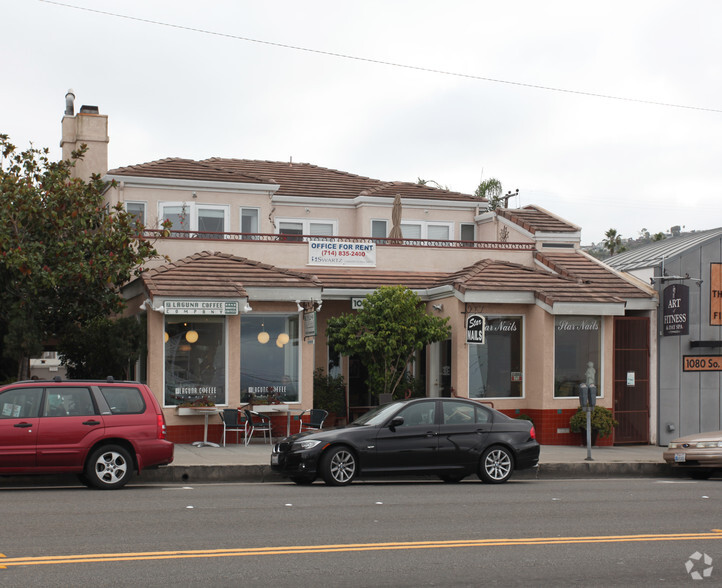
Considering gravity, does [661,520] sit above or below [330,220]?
below

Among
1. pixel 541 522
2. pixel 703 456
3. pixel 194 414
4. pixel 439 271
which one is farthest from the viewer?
pixel 439 271

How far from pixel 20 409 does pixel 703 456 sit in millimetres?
12047

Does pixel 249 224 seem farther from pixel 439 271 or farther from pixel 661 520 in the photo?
pixel 661 520

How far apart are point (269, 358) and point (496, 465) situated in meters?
6.90

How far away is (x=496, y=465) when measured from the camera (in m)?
16.1

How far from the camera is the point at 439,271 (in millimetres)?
25344

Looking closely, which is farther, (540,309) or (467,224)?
(467,224)

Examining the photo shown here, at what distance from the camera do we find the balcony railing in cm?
2338

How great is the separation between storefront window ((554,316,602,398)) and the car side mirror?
7925mm

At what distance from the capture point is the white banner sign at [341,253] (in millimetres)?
24250

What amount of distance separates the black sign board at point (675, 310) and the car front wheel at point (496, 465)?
27.8 feet

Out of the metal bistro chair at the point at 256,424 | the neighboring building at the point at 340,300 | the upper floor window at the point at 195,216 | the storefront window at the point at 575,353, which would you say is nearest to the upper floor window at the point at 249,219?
the neighboring building at the point at 340,300

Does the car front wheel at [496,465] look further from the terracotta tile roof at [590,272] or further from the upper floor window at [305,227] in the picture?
the upper floor window at [305,227]

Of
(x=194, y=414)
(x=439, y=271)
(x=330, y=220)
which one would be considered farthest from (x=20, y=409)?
(x=330, y=220)
